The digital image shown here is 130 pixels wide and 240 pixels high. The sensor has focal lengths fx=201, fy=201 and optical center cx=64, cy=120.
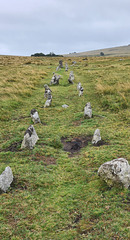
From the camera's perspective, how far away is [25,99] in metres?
15.4

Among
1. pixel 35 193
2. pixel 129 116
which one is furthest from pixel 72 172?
pixel 129 116

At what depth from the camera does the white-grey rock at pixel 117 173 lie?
4.67 metres

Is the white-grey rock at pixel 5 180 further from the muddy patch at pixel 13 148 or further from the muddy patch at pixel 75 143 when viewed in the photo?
the muddy patch at pixel 75 143

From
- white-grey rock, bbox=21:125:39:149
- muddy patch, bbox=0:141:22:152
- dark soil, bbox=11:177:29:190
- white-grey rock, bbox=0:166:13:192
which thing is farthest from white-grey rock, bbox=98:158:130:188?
muddy patch, bbox=0:141:22:152

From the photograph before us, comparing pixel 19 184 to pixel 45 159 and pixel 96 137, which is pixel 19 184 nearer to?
pixel 45 159

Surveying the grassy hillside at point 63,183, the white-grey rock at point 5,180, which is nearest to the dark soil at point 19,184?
the grassy hillside at point 63,183

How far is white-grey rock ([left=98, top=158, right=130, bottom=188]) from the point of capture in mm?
4672

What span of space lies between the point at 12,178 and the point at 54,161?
1705 millimetres

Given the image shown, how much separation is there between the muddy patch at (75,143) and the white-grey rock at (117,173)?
252 centimetres

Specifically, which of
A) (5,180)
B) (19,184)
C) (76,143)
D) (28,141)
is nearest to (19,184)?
(19,184)

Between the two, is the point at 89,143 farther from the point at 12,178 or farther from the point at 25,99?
the point at 25,99

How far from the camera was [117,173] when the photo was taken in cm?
466

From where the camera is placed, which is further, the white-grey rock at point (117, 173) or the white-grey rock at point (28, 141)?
the white-grey rock at point (28, 141)

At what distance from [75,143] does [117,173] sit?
129 inches
